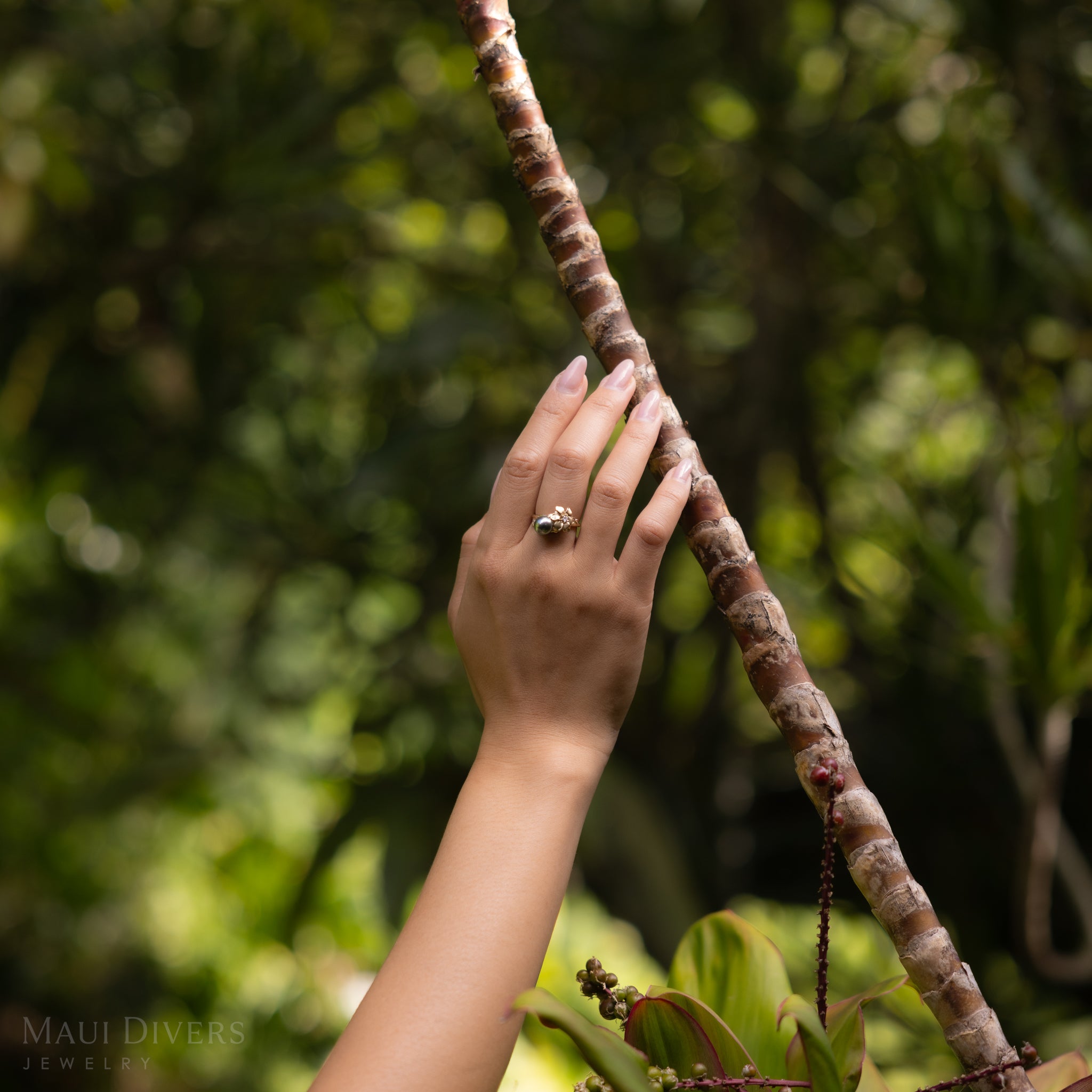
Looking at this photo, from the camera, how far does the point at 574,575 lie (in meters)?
0.52

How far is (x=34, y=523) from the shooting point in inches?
97.5

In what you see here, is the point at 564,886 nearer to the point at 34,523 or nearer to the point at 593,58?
the point at 593,58

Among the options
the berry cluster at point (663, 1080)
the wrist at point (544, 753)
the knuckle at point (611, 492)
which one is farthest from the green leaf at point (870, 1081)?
the knuckle at point (611, 492)

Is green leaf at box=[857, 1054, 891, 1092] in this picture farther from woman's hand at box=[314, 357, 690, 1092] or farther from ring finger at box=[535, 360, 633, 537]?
ring finger at box=[535, 360, 633, 537]

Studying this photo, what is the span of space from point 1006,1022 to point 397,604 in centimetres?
132

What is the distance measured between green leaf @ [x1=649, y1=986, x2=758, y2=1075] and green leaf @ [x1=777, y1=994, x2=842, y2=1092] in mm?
32

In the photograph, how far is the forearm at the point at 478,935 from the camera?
0.44 m

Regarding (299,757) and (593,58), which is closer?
(593,58)

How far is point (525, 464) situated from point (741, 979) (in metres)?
0.35

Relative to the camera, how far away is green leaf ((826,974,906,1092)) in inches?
18.7

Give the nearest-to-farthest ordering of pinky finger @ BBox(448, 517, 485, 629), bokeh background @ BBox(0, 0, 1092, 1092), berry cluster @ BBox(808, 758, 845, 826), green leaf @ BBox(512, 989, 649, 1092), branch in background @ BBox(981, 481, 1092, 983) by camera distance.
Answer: green leaf @ BBox(512, 989, 649, 1092) < berry cluster @ BBox(808, 758, 845, 826) < pinky finger @ BBox(448, 517, 485, 629) < branch in background @ BBox(981, 481, 1092, 983) < bokeh background @ BBox(0, 0, 1092, 1092)

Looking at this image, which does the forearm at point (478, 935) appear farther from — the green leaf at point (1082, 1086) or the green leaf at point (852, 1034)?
the green leaf at point (1082, 1086)

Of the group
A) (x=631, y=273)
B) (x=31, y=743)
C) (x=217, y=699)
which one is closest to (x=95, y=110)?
(x=631, y=273)

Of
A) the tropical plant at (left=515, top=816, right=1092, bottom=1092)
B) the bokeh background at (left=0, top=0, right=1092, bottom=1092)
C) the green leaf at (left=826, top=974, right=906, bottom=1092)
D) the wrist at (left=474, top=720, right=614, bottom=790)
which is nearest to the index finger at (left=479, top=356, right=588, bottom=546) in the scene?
the wrist at (left=474, top=720, right=614, bottom=790)
